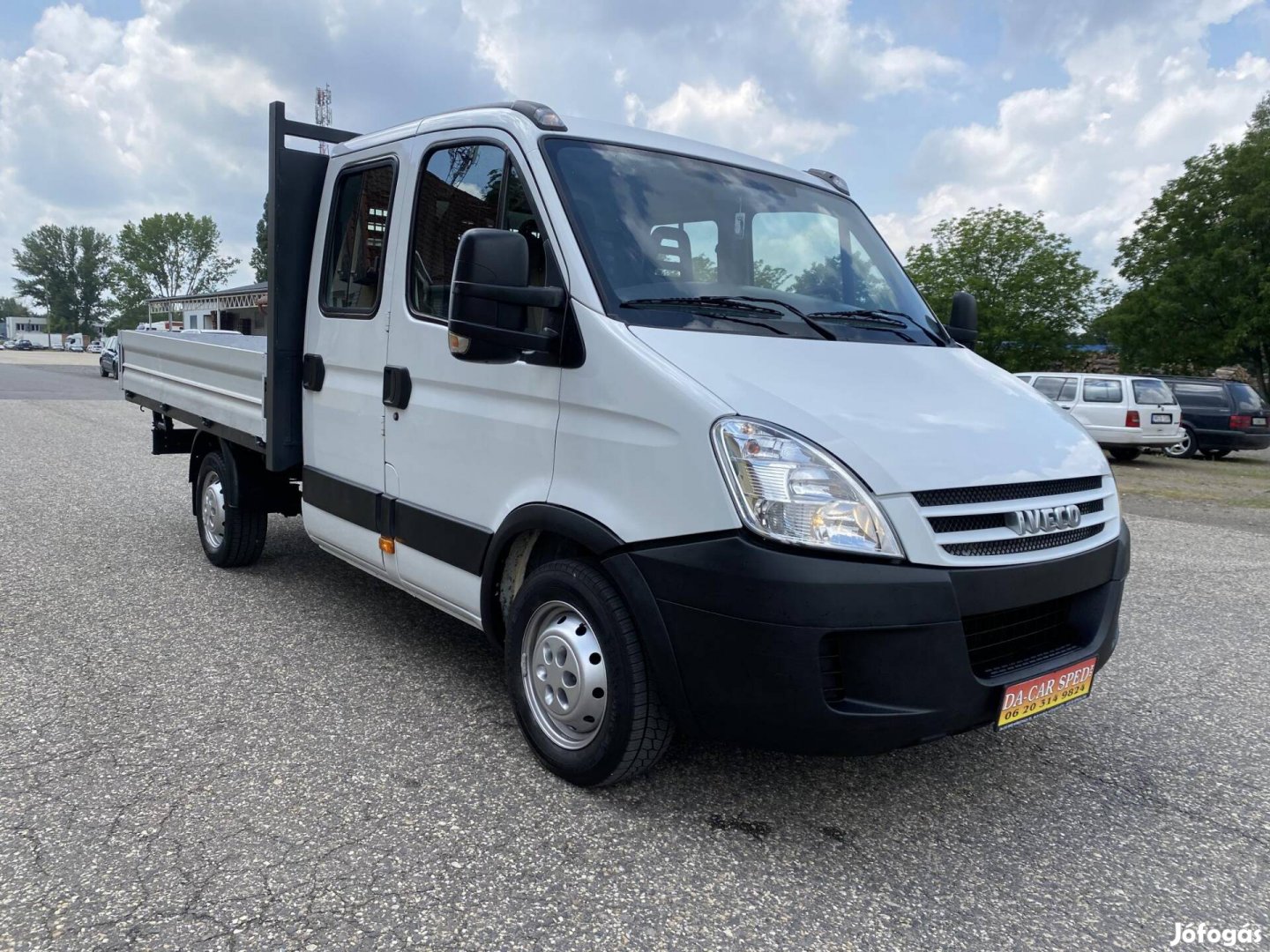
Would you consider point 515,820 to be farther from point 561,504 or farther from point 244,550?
point 244,550

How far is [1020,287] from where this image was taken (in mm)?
28531

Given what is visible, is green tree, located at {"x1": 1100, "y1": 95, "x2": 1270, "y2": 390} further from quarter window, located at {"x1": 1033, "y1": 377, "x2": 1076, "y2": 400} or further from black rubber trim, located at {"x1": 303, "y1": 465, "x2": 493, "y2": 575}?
black rubber trim, located at {"x1": 303, "y1": 465, "x2": 493, "y2": 575}

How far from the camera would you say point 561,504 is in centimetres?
314

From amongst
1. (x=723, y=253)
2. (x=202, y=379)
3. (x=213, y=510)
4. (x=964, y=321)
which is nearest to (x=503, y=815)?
(x=723, y=253)

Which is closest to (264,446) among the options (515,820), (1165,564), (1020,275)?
(515,820)

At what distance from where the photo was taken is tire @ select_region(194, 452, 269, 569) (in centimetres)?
575

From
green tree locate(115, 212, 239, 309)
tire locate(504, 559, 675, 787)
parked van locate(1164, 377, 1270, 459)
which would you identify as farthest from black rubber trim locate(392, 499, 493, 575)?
green tree locate(115, 212, 239, 309)

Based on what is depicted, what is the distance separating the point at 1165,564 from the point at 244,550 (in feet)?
22.4

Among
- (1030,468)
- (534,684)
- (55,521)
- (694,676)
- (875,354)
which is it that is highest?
(875,354)

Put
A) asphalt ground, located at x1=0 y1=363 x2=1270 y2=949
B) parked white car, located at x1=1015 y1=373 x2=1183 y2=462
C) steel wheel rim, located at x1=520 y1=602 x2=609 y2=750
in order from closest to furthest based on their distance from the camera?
asphalt ground, located at x1=0 y1=363 x2=1270 y2=949, steel wheel rim, located at x1=520 y1=602 x2=609 y2=750, parked white car, located at x1=1015 y1=373 x2=1183 y2=462

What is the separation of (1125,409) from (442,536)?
657 inches

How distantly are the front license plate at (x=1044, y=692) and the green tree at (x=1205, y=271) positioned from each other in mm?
31458

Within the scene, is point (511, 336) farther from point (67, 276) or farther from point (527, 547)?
point (67, 276)

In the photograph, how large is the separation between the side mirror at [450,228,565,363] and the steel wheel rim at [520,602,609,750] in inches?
34.6
